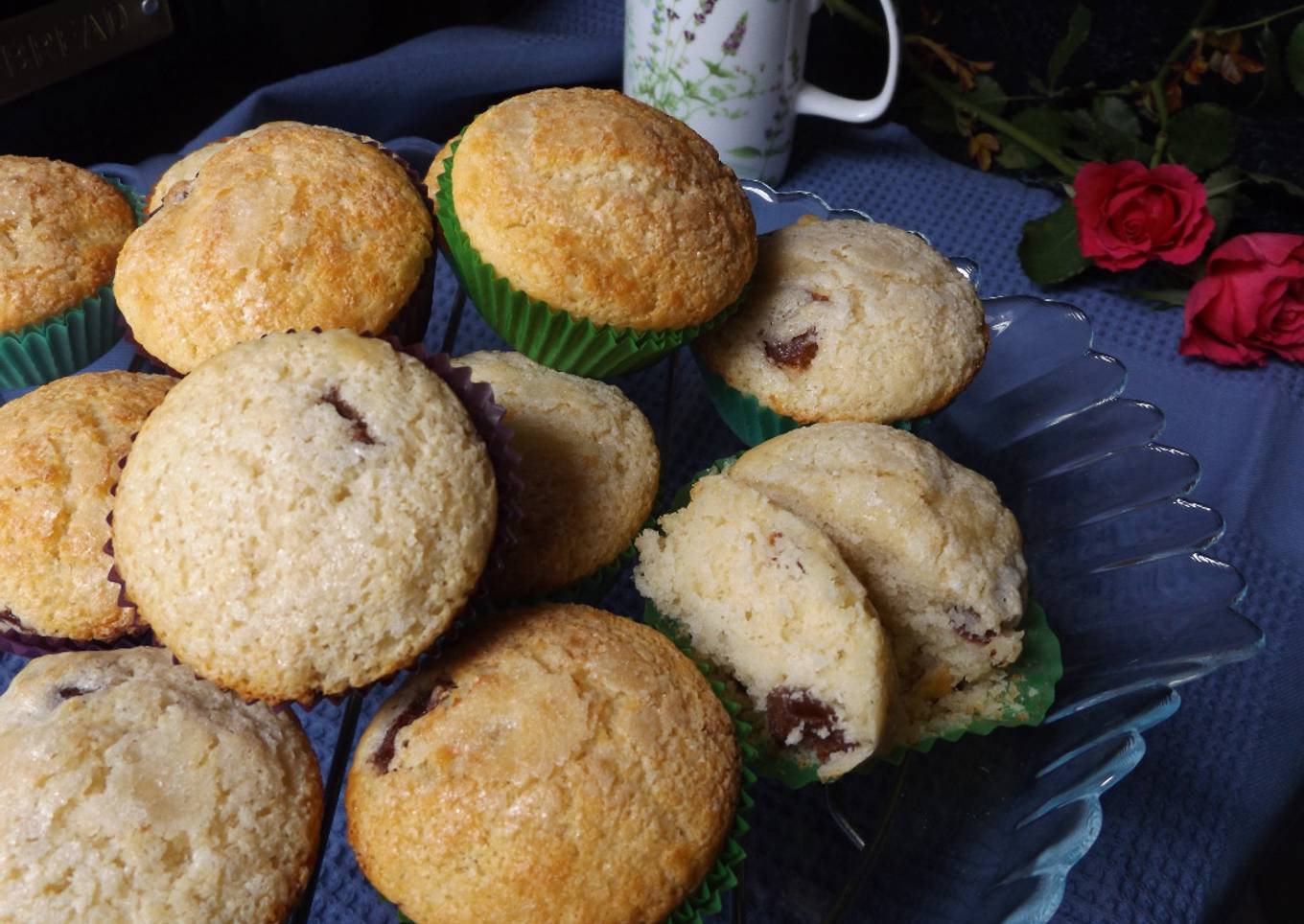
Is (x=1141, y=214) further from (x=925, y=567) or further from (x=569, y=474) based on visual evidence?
(x=569, y=474)

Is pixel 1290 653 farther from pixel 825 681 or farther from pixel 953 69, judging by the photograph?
pixel 953 69

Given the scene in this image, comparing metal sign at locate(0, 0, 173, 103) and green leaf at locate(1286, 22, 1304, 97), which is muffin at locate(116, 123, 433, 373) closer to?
metal sign at locate(0, 0, 173, 103)

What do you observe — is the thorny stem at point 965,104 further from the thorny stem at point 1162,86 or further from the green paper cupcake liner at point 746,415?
the green paper cupcake liner at point 746,415

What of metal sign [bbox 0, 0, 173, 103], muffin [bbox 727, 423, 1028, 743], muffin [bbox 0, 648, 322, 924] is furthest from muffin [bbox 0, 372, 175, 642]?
metal sign [bbox 0, 0, 173, 103]

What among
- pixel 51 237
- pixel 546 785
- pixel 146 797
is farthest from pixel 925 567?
pixel 51 237

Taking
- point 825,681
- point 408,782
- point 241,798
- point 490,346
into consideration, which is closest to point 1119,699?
point 825,681

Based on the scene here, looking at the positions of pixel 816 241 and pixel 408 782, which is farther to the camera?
pixel 816 241
